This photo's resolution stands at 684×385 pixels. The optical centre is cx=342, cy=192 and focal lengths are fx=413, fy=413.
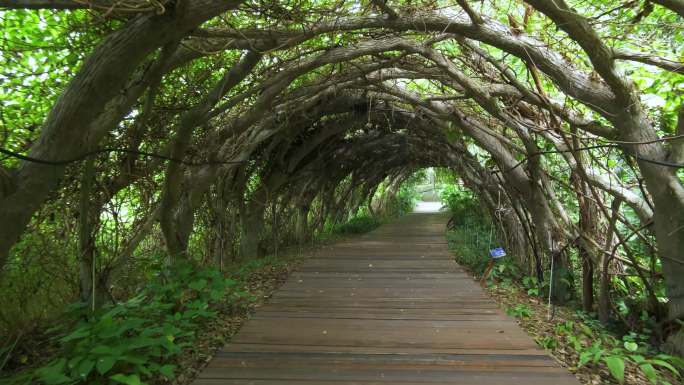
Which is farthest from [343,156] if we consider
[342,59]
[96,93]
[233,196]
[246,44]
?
[96,93]

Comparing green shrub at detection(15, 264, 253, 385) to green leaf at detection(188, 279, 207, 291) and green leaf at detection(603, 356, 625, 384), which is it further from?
green leaf at detection(603, 356, 625, 384)

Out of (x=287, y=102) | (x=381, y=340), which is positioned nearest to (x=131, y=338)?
(x=381, y=340)

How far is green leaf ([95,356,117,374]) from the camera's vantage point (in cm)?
193

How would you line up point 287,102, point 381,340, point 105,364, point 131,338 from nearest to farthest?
point 105,364 → point 131,338 → point 381,340 → point 287,102

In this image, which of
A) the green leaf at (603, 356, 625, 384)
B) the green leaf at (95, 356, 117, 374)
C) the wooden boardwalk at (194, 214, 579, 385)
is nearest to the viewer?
the green leaf at (95, 356, 117, 374)

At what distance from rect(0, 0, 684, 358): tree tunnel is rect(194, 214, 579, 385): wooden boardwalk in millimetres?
1115

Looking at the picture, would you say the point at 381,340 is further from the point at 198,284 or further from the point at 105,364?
the point at 105,364

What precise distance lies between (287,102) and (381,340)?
3.22m

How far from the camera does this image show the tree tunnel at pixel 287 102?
1968 millimetres

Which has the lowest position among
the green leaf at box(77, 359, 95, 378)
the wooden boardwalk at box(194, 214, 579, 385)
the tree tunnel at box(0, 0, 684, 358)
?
the wooden boardwalk at box(194, 214, 579, 385)

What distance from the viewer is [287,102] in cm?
523

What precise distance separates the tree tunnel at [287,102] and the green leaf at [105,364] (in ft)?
2.21

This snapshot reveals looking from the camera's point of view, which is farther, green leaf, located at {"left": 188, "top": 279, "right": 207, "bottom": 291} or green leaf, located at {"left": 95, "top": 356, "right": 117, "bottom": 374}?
green leaf, located at {"left": 188, "top": 279, "right": 207, "bottom": 291}

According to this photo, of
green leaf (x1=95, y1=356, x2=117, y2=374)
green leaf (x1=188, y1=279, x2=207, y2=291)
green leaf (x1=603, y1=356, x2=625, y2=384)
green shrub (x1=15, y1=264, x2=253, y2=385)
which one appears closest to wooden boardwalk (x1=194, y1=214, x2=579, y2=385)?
green leaf (x1=603, y1=356, x2=625, y2=384)
